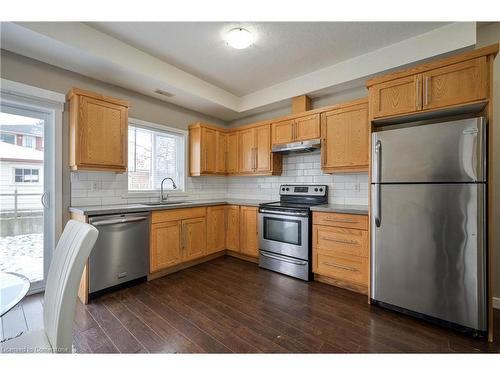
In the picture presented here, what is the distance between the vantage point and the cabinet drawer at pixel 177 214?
9.92 ft

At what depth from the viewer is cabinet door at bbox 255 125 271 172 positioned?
380 centimetres

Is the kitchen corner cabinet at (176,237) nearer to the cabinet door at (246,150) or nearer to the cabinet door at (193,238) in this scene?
the cabinet door at (193,238)

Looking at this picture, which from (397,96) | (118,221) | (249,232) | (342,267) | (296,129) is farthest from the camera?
(249,232)

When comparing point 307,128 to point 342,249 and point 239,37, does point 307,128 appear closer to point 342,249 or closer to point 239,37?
point 239,37

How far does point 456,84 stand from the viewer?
1992 mm

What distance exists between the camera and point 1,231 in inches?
93.5

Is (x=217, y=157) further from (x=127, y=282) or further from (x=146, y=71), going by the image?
(x=127, y=282)

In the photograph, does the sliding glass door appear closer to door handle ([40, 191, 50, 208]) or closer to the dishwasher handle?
door handle ([40, 191, 50, 208])

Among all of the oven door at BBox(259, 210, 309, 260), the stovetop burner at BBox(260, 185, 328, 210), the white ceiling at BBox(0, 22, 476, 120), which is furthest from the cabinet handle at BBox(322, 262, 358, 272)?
the white ceiling at BBox(0, 22, 476, 120)

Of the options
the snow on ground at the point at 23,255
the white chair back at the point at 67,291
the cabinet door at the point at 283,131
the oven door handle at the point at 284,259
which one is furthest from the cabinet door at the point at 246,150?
the white chair back at the point at 67,291

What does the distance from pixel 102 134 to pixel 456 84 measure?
3645 mm

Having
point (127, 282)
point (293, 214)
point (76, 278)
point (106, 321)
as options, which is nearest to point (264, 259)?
point (293, 214)

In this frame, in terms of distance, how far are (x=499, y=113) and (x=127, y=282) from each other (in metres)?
4.49

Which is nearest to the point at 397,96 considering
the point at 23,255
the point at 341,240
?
the point at 341,240
